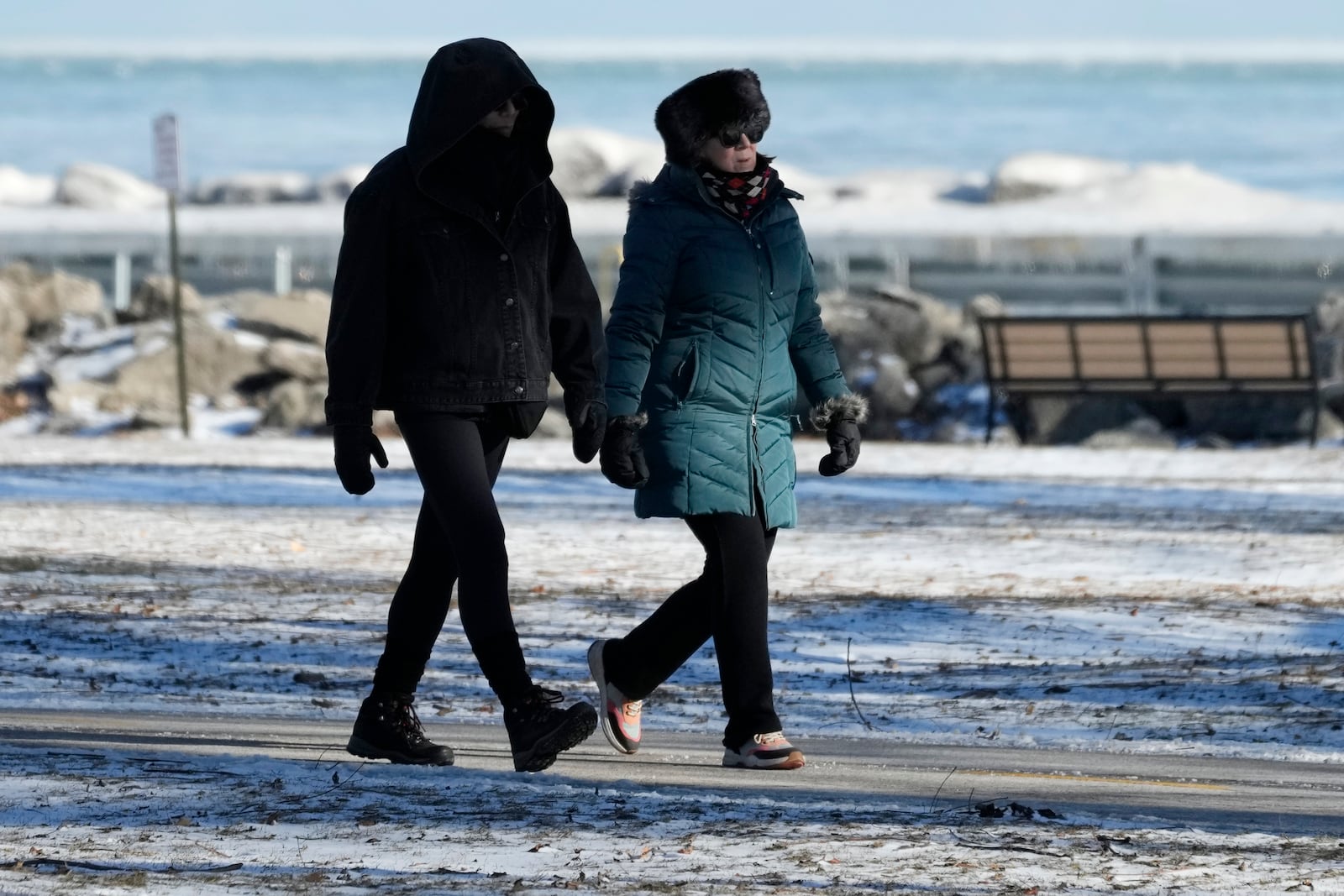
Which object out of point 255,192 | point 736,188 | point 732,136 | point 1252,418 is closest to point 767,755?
point 736,188

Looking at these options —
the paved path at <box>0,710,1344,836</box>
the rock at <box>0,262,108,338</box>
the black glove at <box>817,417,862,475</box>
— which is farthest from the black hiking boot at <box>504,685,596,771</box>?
the rock at <box>0,262,108,338</box>

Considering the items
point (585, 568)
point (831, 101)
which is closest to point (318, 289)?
point (585, 568)

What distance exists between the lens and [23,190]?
39906 millimetres

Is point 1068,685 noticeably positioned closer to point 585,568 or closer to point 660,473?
point 660,473

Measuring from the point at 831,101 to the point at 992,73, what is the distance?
153 feet

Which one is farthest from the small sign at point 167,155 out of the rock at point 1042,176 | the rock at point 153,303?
the rock at point 1042,176

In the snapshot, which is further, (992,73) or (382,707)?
(992,73)

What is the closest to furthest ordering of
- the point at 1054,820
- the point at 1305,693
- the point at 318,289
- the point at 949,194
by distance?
1. the point at 1054,820
2. the point at 1305,693
3. the point at 318,289
4. the point at 949,194

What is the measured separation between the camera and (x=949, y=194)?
35781 mm

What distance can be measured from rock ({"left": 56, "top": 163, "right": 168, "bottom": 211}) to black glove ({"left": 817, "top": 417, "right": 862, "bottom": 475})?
105 ft

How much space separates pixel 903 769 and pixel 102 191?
3352 centimetres

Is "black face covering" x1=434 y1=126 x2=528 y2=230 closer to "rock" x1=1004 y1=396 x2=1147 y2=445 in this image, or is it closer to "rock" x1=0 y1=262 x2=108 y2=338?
"rock" x1=1004 y1=396 x2=1147 y2=445

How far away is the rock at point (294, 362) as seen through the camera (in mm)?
18328

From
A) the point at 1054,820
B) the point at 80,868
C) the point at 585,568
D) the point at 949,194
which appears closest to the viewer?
the point at 80,868
